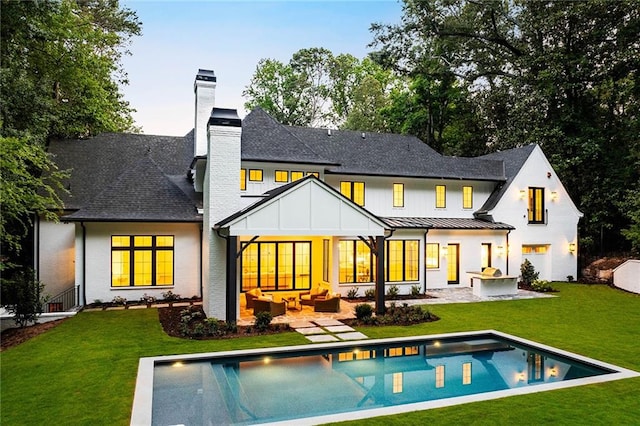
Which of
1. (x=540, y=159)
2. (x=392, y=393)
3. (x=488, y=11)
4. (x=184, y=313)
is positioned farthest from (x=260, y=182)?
(x=488, y=11)

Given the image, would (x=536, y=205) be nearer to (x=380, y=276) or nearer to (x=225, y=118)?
(x=380, y=276)

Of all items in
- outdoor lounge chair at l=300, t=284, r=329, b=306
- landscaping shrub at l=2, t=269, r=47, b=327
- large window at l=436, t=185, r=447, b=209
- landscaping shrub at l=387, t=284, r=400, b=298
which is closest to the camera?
landscaping shrub at l=2, t=269, r=47, b=327

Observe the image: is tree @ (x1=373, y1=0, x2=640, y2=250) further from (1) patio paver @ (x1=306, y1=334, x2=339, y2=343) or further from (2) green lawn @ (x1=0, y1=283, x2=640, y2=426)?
(1) patio paver @ (x1=306, y1=334, x2=339, y2=343)

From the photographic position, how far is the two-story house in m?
12.7

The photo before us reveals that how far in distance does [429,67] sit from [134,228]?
2351 cm

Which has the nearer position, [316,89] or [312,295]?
[312,295]

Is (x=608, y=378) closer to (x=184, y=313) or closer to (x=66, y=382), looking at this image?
(x=66, y=382)

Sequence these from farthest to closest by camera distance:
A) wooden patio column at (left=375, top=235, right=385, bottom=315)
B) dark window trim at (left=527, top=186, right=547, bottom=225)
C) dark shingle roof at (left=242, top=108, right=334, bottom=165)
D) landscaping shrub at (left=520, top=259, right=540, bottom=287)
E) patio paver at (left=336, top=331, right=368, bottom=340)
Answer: dark window trim at (left=527, top=186, right=547, bottom=225)
landscaping shrub at (left=520, top=259, right=540, bottom=287)
dark shingle roof at (left=242, top=108, right=334, bottom=165)
wooden patio column at (left=375, top=235, right=385, bottom=315)
patio paver at (left=336, top=331, right=368, bottom=340)

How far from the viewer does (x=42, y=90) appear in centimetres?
1773

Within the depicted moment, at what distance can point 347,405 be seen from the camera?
696 centimetres

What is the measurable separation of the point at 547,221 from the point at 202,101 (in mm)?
18199

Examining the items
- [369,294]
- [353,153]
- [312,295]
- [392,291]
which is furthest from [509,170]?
[312,295]

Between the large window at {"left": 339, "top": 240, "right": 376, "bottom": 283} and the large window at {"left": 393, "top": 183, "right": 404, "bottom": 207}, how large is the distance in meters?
3.78

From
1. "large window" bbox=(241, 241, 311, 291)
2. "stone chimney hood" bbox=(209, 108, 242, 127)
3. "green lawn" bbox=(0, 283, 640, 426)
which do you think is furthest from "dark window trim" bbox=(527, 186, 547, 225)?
"stone chimney hood" bbox=(209, 108, 242, 127)
